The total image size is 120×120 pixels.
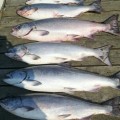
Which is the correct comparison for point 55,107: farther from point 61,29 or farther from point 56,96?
point 61,29

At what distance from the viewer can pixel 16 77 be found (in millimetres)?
3541

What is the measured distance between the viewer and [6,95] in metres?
3.53

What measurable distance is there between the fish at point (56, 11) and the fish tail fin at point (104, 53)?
77 cm

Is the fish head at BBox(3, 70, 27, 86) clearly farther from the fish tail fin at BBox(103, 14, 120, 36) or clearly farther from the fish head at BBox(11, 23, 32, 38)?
the fish tail fin at BBox(103, 14, 120, 36)

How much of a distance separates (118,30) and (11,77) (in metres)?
1.28

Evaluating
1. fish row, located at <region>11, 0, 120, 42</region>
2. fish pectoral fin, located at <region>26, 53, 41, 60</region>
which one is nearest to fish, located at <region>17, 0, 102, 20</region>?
fish row, located at <region>11, 0, 120, 42</region>

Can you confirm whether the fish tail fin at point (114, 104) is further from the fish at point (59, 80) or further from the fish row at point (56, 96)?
the fish at point (59, 80)

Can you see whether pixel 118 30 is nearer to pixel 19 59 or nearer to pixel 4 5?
pixel 19 59

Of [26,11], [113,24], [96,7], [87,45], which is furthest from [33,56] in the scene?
[96,7]

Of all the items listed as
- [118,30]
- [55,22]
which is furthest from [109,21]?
[55,22]

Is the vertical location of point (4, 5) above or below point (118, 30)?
above

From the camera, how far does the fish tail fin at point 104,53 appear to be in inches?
147

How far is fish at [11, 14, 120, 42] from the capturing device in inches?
159

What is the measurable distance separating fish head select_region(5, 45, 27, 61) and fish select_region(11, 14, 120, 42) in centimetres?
27
